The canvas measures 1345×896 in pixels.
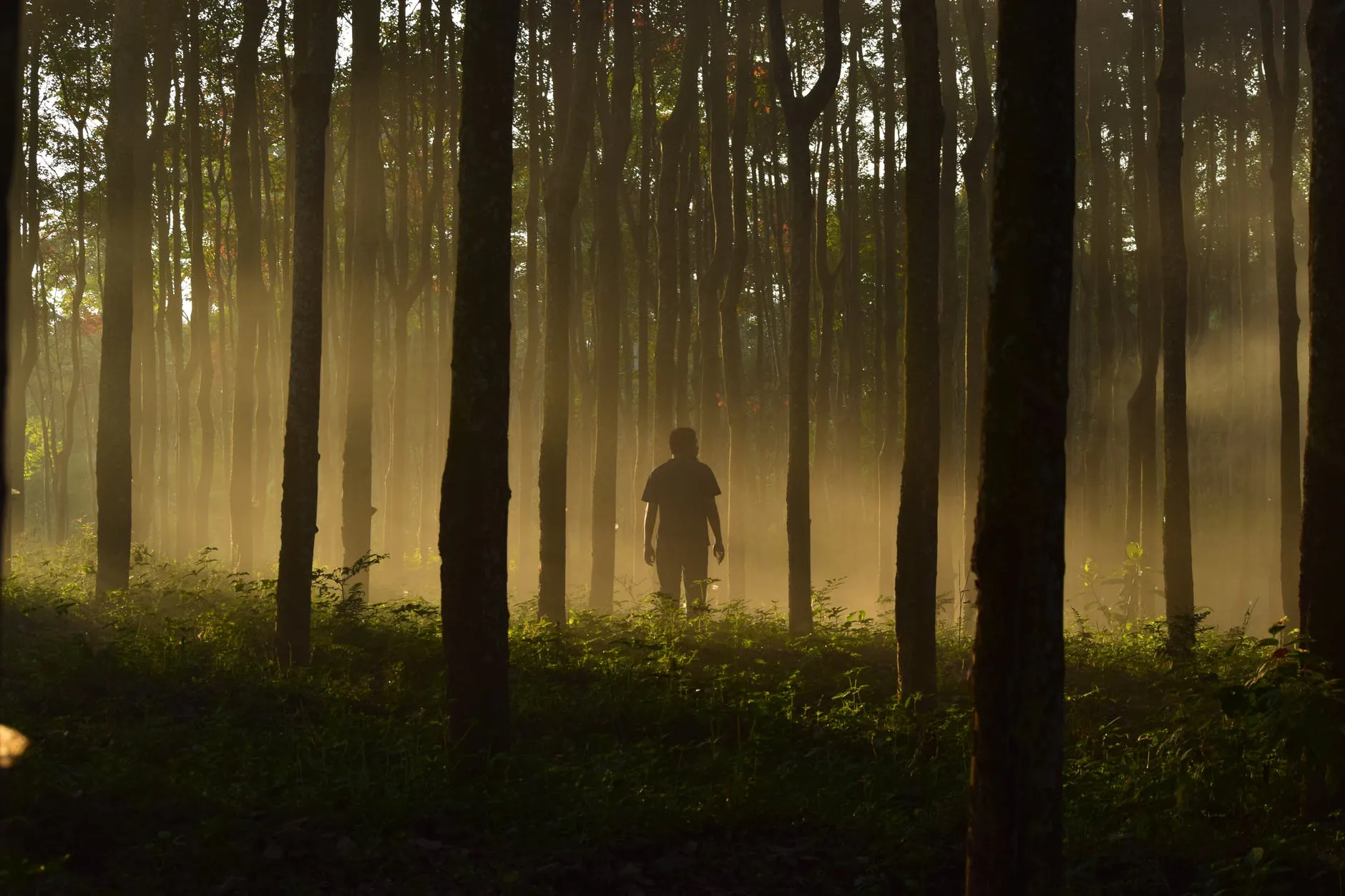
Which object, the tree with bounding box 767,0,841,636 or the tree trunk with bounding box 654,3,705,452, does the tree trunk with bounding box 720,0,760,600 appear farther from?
the tree with bounding box 767,0,841,636

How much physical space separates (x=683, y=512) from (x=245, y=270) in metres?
7.03

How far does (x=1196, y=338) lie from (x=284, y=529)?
80.4 feet

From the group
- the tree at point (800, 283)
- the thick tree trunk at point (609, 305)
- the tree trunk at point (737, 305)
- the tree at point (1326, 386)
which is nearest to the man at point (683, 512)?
the tree at point (800, 283)

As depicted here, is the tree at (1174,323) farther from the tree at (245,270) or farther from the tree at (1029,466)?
the tree at (245,270)

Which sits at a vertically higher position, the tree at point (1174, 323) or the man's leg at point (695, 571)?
the tree at point (1174, 323)

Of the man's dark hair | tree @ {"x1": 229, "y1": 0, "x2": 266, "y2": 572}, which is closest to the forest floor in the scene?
the man's dark hair

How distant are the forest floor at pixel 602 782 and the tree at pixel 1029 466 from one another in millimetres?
1105

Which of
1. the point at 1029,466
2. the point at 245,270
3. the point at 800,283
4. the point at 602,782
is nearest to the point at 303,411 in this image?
the point at 602,782

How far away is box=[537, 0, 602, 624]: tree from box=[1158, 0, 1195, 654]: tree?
5.66 m

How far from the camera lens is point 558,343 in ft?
36.8

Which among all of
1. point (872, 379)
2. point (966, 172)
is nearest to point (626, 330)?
point (872, 379)

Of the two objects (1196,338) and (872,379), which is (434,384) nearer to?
(872,379)

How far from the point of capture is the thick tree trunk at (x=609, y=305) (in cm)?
1316

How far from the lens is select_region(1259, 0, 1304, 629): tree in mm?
12844
